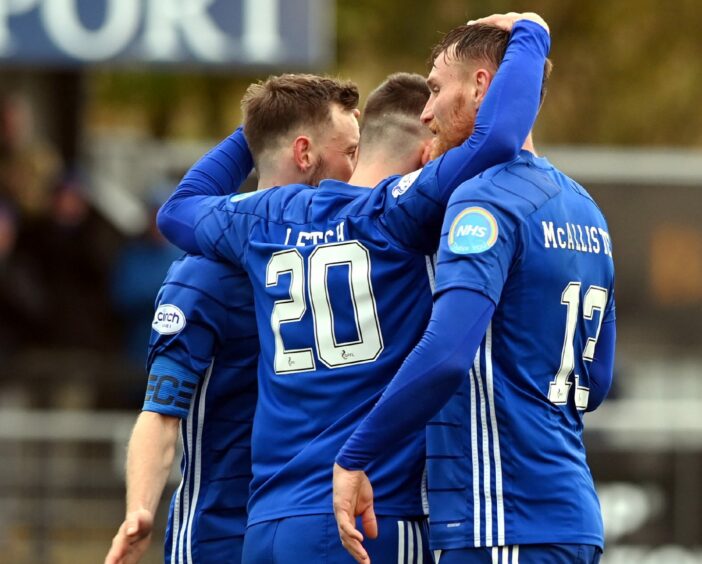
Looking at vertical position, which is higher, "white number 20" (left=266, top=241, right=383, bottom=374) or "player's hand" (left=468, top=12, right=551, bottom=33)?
"player's hand" (left=468, top=12, right=551, bottom=33)

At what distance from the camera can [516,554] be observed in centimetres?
431

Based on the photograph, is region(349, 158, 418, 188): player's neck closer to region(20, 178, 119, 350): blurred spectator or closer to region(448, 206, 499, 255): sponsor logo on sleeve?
region(448, 206, 499, 255): sponsor logo on sleeve

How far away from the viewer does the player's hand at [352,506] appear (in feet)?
14.0

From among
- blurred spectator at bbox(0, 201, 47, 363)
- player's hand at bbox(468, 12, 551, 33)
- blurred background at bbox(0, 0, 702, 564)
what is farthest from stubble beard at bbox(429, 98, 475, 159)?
blurred spectator at bbox(0, 201, 47, 363)

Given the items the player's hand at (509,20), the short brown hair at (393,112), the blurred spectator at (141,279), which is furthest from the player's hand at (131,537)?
the blurred spectator at (141,279)

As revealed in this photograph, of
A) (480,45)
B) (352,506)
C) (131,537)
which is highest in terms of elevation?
(480,45)

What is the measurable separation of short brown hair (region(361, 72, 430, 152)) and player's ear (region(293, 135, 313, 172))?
8.7 inches

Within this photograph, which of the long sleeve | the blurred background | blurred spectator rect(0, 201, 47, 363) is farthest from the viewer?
blurred spectator rect(0, 201, 47, 363)

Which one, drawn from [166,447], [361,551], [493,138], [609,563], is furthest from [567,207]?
[609,563]

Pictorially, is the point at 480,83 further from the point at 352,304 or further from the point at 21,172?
the point at 21,172

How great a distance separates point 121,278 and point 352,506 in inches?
320

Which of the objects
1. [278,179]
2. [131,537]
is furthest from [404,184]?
[131,537]

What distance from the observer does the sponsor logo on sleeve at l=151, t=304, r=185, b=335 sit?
5.06 metres

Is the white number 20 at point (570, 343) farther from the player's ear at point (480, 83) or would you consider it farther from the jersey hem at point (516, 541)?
the player's ear at point (480, 83)
